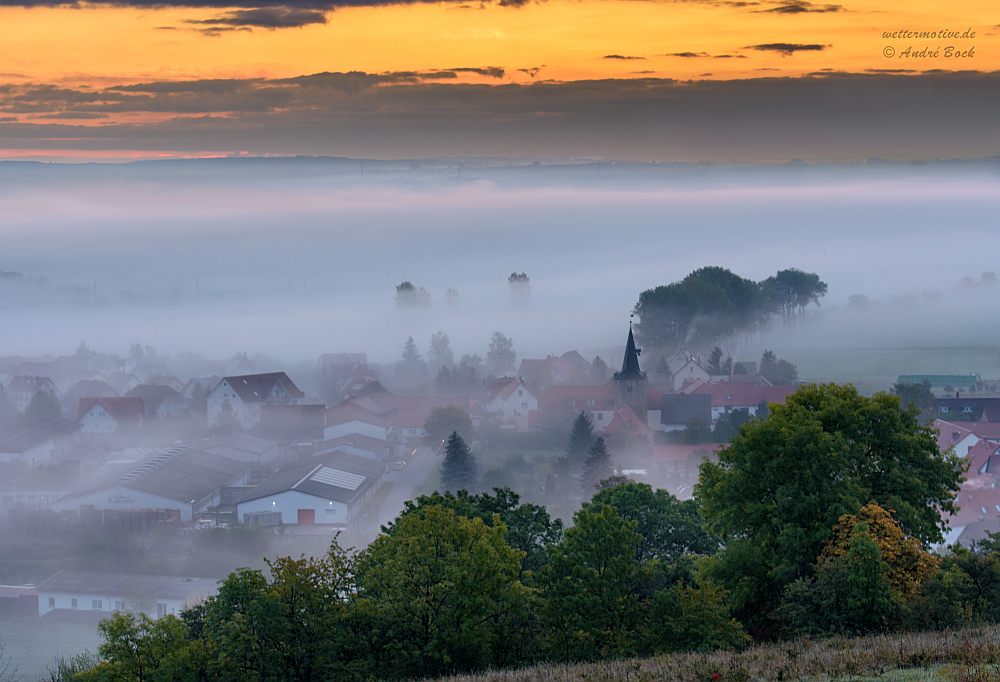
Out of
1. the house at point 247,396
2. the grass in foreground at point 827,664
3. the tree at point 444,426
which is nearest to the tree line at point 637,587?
the grass in foreground at point 827,664

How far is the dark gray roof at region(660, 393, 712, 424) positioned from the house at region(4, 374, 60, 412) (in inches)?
3283

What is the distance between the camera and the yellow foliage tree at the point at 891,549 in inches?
806

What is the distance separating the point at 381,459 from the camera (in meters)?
79.7

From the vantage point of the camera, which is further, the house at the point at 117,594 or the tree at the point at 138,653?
the house at the point at 117,594

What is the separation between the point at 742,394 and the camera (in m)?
90.0

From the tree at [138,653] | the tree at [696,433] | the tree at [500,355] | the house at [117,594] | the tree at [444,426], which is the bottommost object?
the house at [117,594]

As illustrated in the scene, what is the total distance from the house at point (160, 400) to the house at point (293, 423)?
19721 millimetres

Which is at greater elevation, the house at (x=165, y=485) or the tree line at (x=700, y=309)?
the tree line at (x=700, y=309)

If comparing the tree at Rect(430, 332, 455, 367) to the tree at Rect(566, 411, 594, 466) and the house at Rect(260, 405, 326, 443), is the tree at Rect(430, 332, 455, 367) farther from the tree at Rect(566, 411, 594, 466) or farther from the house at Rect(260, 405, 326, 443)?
the tree at Rect(566, 411, 594, 466)

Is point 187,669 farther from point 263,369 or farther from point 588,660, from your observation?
point 263,369

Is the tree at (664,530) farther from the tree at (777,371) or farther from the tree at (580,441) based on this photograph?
the tree at (777,371)

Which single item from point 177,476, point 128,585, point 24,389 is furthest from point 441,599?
point 24,389

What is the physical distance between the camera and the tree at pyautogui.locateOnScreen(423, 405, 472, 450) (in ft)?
280

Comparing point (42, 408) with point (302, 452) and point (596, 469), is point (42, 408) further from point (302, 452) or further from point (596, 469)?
point (596, 469)
